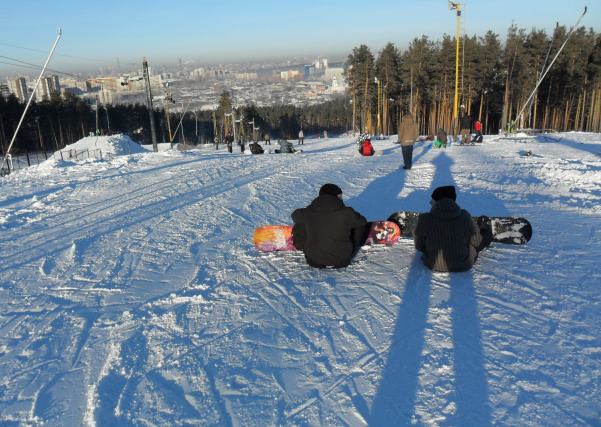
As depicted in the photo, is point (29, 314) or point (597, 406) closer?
point (597, 406)

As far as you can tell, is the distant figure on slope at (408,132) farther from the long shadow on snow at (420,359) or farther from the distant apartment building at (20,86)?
the distant apartment building at (20,86)

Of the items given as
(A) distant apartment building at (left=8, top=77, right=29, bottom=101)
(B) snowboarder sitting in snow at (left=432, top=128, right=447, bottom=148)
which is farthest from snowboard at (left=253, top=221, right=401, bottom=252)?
(A) distant apartment building at (left=8, top=77, right=29, bottom=101)

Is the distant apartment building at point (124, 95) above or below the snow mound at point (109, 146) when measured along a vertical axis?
above

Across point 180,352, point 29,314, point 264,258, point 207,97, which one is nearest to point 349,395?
point 180,352

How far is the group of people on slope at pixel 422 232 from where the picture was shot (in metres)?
4.73

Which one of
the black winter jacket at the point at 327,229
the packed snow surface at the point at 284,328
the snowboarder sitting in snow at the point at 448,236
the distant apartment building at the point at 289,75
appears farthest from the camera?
the distant apartment building at the point at 289,75

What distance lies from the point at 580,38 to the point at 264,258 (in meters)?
53.9

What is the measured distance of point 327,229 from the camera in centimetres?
493

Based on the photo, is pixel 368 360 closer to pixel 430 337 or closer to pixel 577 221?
pixel 430 337

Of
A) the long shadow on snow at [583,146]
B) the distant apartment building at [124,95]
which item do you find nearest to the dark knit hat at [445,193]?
the long shadow on snow at [583,146]

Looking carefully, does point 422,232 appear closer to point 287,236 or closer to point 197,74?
point 287,236

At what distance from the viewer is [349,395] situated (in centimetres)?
297

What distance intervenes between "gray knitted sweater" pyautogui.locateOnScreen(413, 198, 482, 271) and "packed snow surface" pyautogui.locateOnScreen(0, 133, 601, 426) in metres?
0.20

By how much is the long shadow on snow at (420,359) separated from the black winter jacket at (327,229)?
0.85 metres
